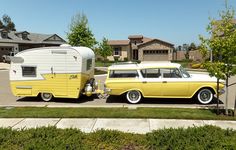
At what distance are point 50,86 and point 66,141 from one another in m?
5.94

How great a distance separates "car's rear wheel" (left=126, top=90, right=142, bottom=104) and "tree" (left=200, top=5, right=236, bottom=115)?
3.49 meters

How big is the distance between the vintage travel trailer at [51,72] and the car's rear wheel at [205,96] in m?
4.84

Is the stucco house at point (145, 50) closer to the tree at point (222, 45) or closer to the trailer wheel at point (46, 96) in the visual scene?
the trailer wheel at point (46, 96)

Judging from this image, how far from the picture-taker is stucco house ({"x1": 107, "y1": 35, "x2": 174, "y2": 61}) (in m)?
47.9

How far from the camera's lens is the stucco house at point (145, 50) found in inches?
1885

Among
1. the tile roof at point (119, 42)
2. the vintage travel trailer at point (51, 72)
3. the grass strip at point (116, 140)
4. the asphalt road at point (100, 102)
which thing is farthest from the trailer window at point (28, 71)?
the tile roof at point (119, 42)

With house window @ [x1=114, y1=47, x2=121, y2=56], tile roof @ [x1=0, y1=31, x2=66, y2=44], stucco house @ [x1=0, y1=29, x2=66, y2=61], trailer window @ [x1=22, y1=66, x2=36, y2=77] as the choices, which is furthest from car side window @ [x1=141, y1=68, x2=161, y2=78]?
house window @ [x1=114, y1=47, x2=121, y2=56]

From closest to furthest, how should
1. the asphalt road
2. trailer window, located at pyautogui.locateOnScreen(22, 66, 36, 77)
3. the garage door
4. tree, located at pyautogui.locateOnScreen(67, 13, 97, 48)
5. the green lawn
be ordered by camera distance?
1. the green lawn
2. the asphalt road
3. trailer window, located at pyautogui.locateOnScreen(22, 66, 36, 77)
4. tree, located at pyautogui.locateOnScreen(67, 13, 97, 48)
5. the garage door

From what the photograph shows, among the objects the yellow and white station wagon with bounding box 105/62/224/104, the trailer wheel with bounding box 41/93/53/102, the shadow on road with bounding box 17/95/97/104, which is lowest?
the shadow on road with bounding box 17/95/97/104

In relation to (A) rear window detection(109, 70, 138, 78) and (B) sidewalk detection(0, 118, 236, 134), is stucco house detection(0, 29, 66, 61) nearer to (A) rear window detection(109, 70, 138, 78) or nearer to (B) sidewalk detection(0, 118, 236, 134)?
(A) rear window detection(109, 70, 138, 78)

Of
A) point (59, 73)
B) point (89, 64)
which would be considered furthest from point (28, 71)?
point (89, 64)

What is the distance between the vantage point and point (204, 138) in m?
5.41

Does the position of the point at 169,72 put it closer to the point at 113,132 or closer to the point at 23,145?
the point at 113,132

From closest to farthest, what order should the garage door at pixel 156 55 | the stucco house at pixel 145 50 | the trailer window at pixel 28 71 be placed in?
the trailer window at pixel 28 71 → the stucco house at pixel 145 50 → the garage door at pixel 156 55
